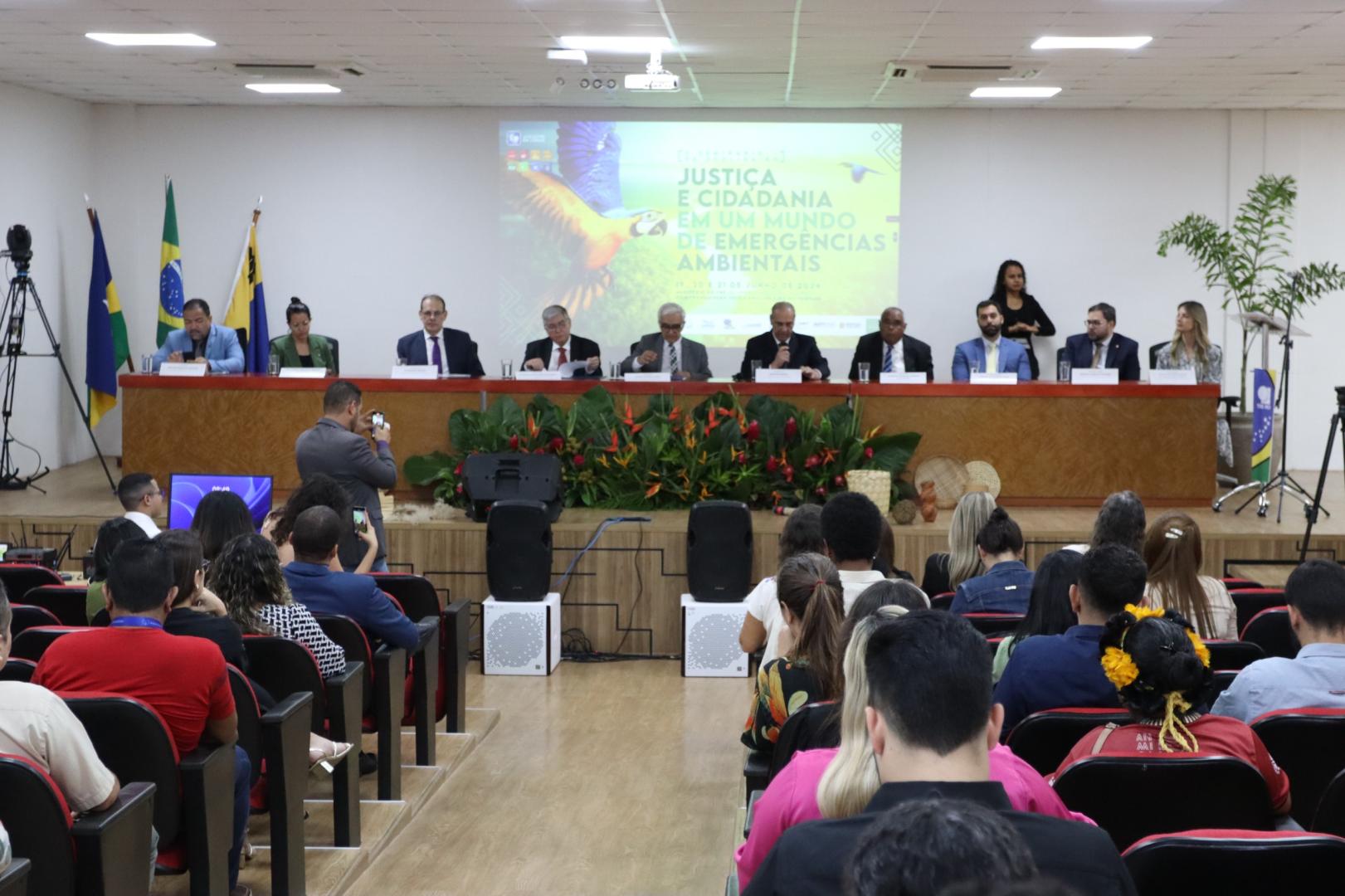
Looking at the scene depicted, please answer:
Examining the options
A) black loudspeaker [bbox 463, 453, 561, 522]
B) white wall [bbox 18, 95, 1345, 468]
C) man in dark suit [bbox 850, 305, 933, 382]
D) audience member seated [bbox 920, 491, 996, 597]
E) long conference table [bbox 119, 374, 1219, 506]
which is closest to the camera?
Result: audience member seated [bbox 920, 491, 996, 597]

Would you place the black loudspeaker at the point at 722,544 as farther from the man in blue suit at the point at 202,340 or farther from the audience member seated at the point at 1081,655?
the audience member seated at the point at 1081,655

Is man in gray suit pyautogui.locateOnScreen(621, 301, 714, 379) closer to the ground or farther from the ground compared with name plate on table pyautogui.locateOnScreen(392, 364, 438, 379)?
farther from the ground

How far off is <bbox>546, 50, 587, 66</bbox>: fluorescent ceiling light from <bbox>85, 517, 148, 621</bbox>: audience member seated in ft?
16.8

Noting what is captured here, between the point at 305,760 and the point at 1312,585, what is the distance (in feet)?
8.31

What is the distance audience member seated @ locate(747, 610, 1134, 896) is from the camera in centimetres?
163

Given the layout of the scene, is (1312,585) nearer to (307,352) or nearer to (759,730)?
(759,730)

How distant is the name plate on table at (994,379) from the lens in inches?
321

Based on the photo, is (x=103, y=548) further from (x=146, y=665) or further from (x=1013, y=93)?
(x=1013, y=93)

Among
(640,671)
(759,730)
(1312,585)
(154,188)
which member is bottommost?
(640,671)

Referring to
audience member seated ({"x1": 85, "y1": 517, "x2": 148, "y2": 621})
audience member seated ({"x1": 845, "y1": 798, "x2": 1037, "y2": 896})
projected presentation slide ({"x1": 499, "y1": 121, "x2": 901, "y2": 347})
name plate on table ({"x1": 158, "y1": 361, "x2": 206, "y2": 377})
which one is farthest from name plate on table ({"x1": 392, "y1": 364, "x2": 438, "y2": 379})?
audience member seated ({"x1": 845, "y1": 798, "x2": 1037, "y2": 896})

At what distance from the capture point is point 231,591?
160 inches

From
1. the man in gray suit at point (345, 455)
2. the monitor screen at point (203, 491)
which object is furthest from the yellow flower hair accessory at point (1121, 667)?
the monitor screen at point (203, 491)

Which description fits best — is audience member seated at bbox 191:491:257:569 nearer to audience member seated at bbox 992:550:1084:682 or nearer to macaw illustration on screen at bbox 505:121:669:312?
audience member seated at bbox 992:550:1084:682

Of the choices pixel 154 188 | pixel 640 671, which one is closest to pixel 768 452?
pixel 640 671
